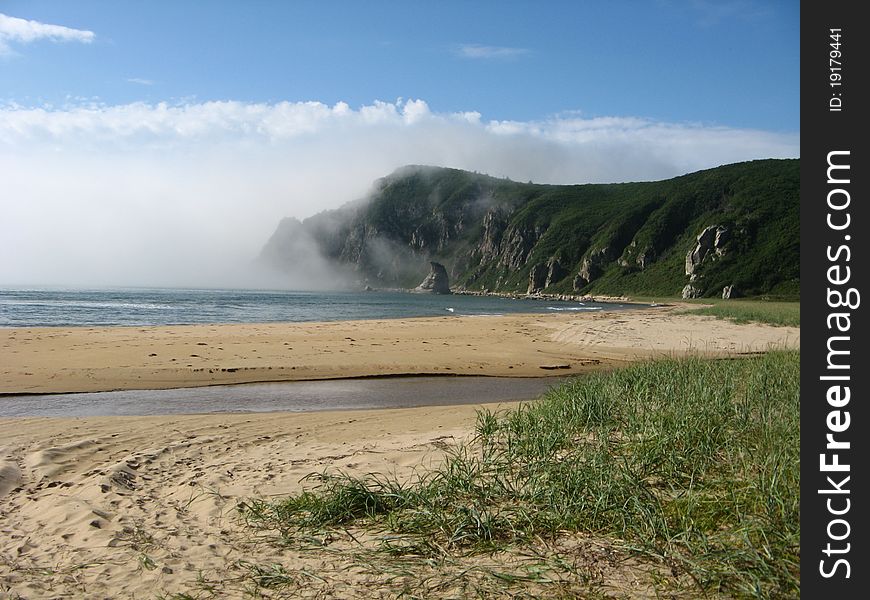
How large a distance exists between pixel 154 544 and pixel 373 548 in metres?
1.80

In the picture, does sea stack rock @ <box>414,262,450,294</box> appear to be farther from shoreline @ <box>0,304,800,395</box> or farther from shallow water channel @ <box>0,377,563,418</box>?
shallow water channel @ <box>0,377,563,418</box>

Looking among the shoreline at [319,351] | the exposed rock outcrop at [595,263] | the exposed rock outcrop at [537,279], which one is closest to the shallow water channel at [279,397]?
the shoreline at [319,351]

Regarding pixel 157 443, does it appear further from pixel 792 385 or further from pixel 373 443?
pixel 792 385

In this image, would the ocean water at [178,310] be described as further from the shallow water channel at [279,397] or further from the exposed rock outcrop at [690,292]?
the exposed rock outcrop at [690,292]

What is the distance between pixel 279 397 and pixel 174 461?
19.4ft

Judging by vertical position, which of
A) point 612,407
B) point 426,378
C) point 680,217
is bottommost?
point 426,378

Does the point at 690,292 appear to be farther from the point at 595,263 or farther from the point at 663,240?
the point at 595,263

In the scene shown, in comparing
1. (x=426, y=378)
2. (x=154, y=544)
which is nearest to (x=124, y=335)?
(x=426, y=378)

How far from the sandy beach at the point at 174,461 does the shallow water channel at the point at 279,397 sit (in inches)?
37.6

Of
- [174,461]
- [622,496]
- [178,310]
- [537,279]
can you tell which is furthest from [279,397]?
[537,279]

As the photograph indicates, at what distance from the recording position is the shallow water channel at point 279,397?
1177 centimetres

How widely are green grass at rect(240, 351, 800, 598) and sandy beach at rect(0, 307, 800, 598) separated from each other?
0.48 metres

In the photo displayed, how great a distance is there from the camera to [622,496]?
15.4ft

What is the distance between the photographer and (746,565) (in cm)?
362
